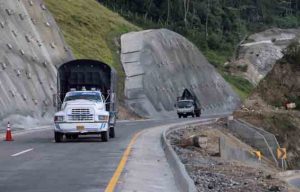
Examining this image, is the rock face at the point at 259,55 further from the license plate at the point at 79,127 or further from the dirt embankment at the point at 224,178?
the dirt embankment at the point at 224,178

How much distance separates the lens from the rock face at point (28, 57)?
48031mm

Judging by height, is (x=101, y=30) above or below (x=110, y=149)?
above

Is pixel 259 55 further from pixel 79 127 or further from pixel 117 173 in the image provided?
pixel 117 173

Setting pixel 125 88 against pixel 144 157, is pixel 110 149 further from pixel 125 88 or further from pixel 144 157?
pixel 125 88

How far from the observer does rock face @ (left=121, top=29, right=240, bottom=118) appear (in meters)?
76.6

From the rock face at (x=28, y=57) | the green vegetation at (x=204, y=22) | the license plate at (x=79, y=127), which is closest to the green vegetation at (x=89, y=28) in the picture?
the rock face at (x=28, y=57)

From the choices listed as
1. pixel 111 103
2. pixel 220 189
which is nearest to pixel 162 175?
pixel 220 189

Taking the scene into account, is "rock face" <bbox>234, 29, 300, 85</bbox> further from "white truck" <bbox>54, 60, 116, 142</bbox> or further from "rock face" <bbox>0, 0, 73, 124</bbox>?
"white truck" <bbox>54, 60, 116, 142</bbox>

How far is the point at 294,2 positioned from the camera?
6166 inches

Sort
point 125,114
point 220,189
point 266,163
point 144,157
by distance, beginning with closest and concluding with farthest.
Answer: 1. point 220,189
2. point 144,157
3. point 266,163
4. point 125,114

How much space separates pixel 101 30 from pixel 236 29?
164 ft

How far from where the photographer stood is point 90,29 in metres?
83.5

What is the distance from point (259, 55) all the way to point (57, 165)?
103707 millimetres

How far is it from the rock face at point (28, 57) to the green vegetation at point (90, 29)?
7.80 m
